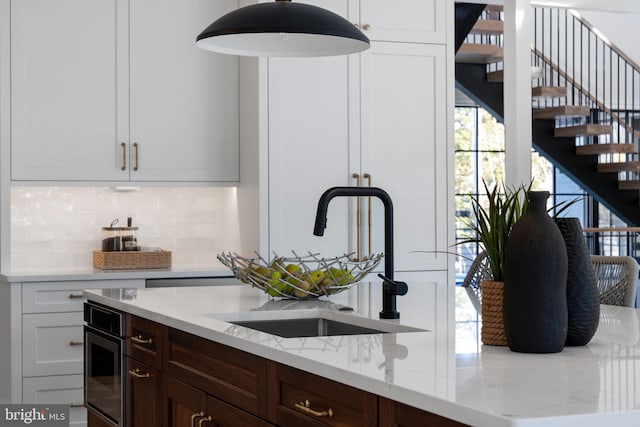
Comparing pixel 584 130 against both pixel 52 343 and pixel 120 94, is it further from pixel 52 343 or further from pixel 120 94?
pixel 52 343

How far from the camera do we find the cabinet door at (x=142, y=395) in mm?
2977

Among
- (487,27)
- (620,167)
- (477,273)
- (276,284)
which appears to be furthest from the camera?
(620,167)

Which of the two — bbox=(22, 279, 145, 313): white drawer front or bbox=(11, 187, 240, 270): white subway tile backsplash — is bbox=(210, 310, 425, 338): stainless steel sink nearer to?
bbox=(22, 279, 145, 313): white drawer front

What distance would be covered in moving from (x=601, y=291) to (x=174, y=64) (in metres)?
2.96

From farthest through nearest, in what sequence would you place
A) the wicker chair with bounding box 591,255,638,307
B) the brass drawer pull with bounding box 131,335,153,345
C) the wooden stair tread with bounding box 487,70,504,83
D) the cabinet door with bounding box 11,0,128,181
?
1. the wooden stair tread with bounding box 487,70,504,83
2. the cabinet door with bounding box 11,0,128,181
3. the wicker chair with bounding box 591,255,638,307
4. the brass drawer pull with bounding box 131,335,153,345

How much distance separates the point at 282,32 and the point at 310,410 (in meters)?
1.41

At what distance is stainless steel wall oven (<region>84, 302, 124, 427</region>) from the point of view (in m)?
3.31

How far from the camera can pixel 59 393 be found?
16.1 ft

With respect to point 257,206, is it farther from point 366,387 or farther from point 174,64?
point 366,387

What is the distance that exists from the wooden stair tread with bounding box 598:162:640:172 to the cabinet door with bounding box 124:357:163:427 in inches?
281

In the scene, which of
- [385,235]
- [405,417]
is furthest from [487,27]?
A: [405,417]

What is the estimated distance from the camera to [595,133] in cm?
902

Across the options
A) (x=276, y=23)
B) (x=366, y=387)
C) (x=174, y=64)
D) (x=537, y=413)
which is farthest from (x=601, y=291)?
(x=174, y=64)

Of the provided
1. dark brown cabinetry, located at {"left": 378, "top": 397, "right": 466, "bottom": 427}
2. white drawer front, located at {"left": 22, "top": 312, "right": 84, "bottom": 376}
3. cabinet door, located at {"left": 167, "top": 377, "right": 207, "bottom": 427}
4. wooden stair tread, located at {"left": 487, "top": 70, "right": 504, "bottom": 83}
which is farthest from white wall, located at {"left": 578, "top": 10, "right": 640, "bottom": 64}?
dark brown cabinetry, located at {"left": 378, "top": 397, "right": 466, "bottom": 427}
